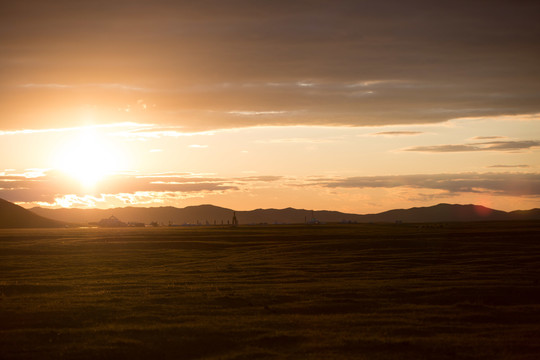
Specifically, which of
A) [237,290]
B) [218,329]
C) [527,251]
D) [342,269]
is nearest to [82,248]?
[342,269]

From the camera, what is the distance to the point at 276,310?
98.2ft

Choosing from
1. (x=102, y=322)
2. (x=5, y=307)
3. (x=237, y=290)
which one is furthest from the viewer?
(x=237, y=290)

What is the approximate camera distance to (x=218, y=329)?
83.7 feet

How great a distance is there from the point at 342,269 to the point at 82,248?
156 ft

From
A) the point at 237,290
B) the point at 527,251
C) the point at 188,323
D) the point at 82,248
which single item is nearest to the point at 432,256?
the point at 527,251

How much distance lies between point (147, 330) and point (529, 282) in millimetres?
25954

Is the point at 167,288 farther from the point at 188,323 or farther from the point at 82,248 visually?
the point at 82,248

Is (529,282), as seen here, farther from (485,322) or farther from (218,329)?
(218,329)

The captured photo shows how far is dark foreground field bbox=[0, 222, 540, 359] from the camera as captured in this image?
2230 cm

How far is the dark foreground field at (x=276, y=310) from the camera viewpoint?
878 inches

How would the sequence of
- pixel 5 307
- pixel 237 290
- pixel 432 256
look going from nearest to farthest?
1. pixel 5 307
2. pixel 237 290
3. pixel 432 256

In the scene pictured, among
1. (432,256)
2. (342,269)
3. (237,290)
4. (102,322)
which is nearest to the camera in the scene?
(102,322)

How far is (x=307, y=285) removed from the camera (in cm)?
3878

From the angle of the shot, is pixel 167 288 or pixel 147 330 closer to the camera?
pixel 147 330
